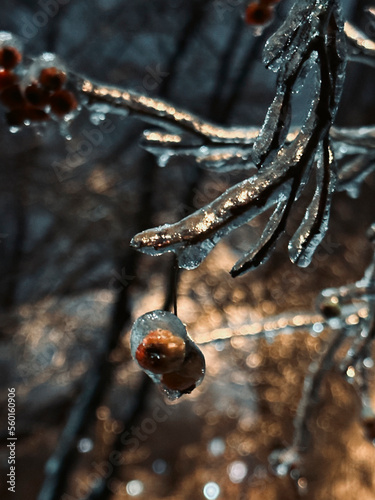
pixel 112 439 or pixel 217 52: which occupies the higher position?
pixel 217 52

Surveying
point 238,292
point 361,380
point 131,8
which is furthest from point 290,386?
point 131,8

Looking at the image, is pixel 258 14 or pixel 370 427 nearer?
pixel 258 14

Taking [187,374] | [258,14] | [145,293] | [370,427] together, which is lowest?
[145,293]

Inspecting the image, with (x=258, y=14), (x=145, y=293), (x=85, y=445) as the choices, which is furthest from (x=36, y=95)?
(x=85, y=445)

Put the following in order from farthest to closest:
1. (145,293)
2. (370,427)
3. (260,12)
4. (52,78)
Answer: (145,293) < (370,427) < (260,12) < (52,78)

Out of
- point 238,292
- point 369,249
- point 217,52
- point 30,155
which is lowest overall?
point 238,292

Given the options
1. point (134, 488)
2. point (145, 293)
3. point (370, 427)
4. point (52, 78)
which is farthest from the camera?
point (145, 293)

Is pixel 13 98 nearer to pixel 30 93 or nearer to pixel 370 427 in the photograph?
pixel 30 93

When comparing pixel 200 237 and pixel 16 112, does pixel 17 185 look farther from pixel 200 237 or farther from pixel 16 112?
pixel 200 237
